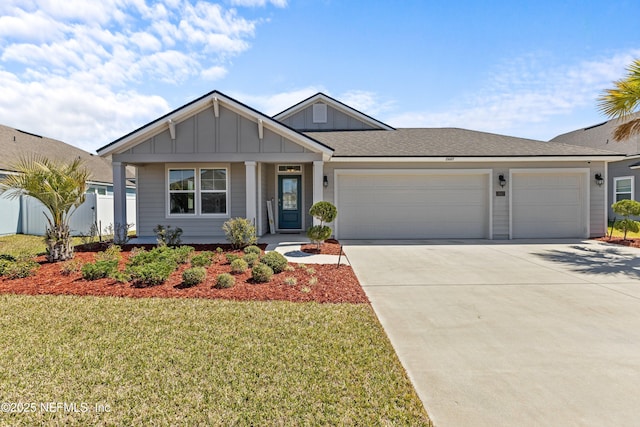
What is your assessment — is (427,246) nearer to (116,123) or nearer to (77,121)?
(116,123)

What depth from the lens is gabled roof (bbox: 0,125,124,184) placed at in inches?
604

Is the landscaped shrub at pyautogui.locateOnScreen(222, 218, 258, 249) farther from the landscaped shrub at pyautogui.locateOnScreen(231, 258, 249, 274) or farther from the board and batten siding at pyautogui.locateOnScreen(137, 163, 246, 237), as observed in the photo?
the board and batten siding at pyautogui.locateOnScreen(137, 163, 246, 237)

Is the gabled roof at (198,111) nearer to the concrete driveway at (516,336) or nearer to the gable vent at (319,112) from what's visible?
the concrete driveway at (516,336)

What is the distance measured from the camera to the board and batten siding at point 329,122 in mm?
15828

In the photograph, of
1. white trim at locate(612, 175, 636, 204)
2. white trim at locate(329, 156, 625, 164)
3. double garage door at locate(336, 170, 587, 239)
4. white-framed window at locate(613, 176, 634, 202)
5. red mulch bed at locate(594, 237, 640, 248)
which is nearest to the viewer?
red mulch bed at locate(594, 237, 640, 248)

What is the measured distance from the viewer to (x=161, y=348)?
3336 millimetres

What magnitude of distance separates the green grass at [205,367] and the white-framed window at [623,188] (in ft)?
61.7

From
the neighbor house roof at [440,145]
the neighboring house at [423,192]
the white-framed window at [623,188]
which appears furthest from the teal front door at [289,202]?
the white-framed window at [623,188]

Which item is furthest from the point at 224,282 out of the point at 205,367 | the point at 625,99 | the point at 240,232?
the point at 625,99

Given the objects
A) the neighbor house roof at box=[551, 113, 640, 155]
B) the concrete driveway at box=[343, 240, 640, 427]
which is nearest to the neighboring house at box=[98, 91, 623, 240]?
the concrete driveway at box=[343, 240, 640, 427]

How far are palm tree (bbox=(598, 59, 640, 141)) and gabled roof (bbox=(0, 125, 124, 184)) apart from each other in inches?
721

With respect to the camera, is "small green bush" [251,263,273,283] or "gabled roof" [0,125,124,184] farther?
"gabled roof" [0,125,124,184]

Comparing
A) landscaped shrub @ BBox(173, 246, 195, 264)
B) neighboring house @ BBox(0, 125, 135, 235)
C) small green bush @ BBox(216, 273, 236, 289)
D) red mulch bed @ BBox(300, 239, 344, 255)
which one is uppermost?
neighboring house @ BBox(0, 125, 135, 235)

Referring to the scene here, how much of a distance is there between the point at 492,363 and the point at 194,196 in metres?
10.5
